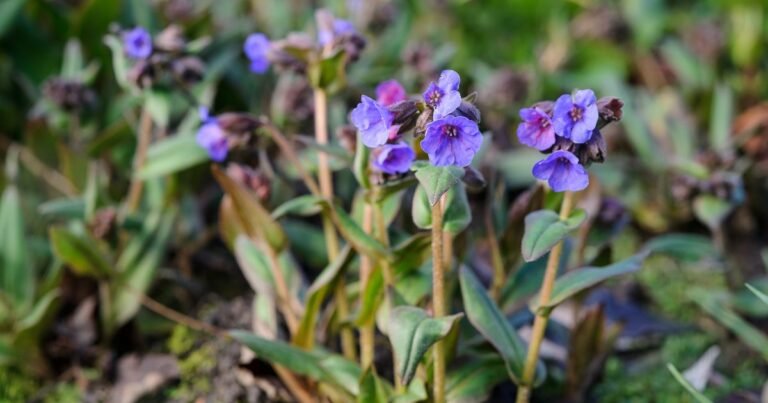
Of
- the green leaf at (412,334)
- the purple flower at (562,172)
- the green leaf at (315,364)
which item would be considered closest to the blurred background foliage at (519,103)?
the green leaf at (315,364)

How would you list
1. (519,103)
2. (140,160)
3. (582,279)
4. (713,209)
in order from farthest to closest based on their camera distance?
1. (519,103)
2. (713,209)
3. (140,160)
4. (582,279)

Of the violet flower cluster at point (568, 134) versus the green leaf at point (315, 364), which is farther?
the green leaf at point (315, 364)

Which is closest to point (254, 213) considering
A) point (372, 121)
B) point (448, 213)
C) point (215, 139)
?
point (215, 139)

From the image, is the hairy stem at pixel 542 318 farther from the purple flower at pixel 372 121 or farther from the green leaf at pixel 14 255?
the green leaf at pixel 14 255

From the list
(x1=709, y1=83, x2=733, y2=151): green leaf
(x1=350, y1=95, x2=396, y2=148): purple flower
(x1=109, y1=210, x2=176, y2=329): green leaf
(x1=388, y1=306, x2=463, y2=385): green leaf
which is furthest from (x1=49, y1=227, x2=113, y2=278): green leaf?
(x1=709, y1=83, x2=733, y2=151): green leaf

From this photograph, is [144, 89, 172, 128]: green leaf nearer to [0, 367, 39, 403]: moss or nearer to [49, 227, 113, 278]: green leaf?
[49, 227, 113, 278]: green leaf

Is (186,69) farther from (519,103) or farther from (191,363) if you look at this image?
(519,103)
